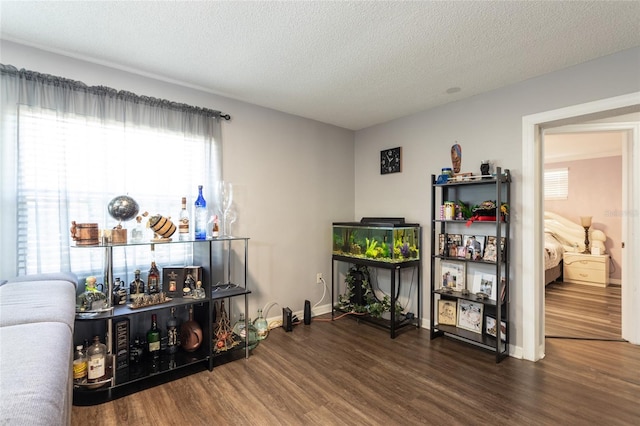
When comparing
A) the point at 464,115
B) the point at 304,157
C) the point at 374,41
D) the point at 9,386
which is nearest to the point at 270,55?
the point at 374,41

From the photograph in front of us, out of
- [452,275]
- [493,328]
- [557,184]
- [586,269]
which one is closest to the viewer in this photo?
[493,328]

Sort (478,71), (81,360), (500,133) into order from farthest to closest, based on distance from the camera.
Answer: (500,133)
(478,71)
(81,360)

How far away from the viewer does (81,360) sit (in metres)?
2.02

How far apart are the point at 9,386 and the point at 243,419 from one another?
1.46m

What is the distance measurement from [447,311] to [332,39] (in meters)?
2.70

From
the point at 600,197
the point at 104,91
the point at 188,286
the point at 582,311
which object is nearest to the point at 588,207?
the point at 600,197

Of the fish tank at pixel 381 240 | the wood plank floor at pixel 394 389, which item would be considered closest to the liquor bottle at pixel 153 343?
the wood plank floor at pixel 394 389

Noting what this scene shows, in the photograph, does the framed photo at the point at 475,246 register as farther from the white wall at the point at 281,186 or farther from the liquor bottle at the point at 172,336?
the liquor bottle at the point at 172,336

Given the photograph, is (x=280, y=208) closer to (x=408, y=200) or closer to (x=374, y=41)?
(x=408, y=200)

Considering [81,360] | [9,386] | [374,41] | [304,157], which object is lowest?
[81,360]

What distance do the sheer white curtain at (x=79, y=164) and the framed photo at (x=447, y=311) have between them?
2.56 m

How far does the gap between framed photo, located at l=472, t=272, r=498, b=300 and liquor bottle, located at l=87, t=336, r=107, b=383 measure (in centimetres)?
307

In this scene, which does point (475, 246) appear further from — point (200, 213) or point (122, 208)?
point (122, 208)

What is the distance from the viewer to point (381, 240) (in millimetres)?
3316
